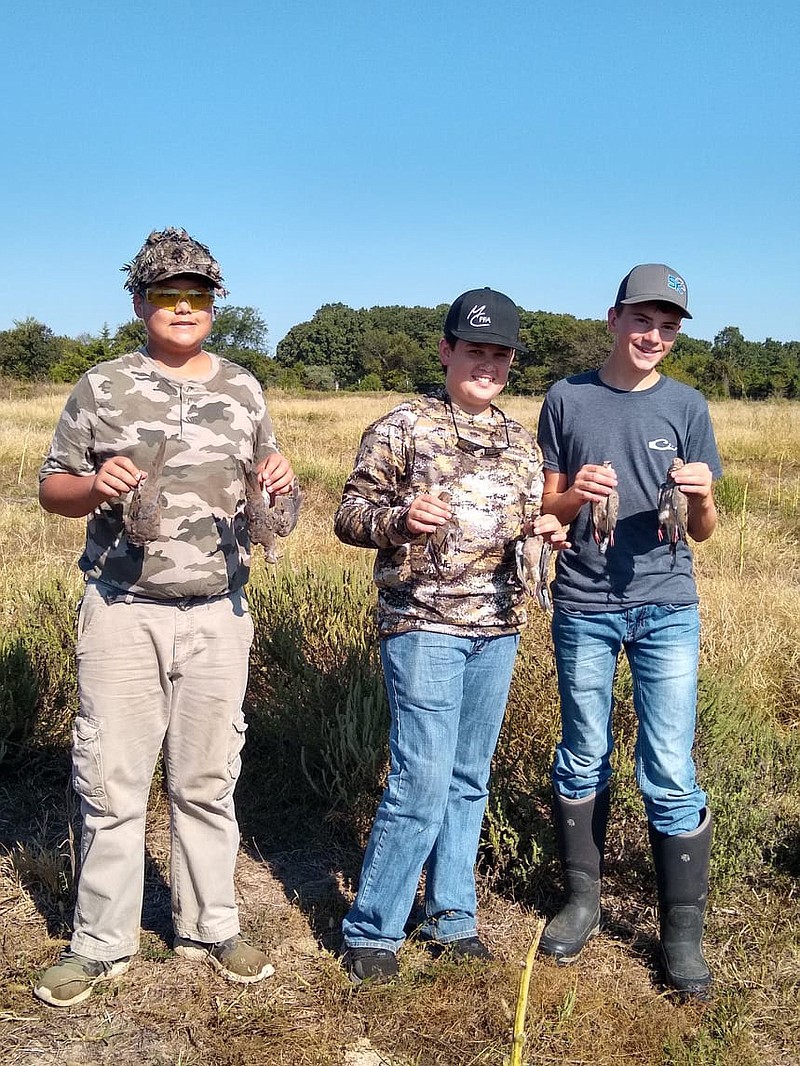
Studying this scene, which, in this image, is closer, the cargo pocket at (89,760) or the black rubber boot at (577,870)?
the cargo pocket at (89,760)

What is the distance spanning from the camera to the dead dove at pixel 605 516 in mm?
2820

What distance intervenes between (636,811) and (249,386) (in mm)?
2120

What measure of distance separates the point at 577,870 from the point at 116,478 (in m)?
1.97

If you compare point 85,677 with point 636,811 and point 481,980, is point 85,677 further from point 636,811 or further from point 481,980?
point 636,811

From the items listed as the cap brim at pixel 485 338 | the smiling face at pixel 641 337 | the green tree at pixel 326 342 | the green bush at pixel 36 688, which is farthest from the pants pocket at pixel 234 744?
the green tree at pixel 326 342

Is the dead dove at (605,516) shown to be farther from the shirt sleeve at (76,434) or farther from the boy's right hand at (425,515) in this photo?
the shirt sleeve at (76,434)

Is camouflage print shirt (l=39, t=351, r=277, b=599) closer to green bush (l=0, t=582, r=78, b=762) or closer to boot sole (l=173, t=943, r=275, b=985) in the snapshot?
boot sole (l=173, t=943, r=275, b=985)

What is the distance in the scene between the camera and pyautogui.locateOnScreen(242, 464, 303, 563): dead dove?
282 cm

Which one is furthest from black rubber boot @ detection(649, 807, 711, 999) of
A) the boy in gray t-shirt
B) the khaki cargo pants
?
the khaki cargo pants

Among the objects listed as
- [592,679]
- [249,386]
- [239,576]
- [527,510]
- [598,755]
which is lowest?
[598,755]

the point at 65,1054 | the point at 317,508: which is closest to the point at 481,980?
the point at 65,1054

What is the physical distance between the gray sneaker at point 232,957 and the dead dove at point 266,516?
1.25 meters

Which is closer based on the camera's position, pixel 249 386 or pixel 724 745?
pixel 249 386

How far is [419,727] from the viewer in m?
2.85
